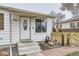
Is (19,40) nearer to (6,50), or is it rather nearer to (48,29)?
(6,50)

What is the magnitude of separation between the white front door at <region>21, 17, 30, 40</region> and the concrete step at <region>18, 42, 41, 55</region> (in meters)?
0.80

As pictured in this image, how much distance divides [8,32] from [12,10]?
1.11 meters

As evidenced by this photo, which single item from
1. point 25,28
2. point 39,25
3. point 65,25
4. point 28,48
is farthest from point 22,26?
point 65,25

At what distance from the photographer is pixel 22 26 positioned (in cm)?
902

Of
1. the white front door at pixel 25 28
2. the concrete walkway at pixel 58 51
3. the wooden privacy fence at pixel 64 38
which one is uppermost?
the white front door at pixel 25 28

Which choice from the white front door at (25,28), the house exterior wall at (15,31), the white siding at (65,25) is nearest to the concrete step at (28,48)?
the house exterior wall at (15,31)

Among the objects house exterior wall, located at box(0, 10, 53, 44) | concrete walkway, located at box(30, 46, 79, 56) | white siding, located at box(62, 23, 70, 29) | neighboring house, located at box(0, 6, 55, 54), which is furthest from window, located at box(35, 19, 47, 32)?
concrete walkway, located at box(30, 46, 79, 56)

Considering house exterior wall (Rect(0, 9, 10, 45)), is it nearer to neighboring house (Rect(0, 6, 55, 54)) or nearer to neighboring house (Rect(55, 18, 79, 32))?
neighboring house (Rect(0, 6, 55, 54))

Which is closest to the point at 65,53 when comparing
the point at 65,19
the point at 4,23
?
the point at 65,19

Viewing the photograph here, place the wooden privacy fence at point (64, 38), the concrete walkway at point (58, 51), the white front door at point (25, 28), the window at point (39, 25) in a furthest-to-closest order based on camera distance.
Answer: the window at point (39, 25)
the white front door at point (25, 28)
the wooden privacy fence at point (64, 38)
the concrete walkway at point (58, 51)

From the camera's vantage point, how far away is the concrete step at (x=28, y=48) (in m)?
7.67

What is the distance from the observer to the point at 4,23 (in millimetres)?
7988

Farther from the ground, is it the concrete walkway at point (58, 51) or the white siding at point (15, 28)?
the white siding at point (15, 28)

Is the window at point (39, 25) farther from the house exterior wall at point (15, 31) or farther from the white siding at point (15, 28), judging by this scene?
the white siding at point (15, 28)
